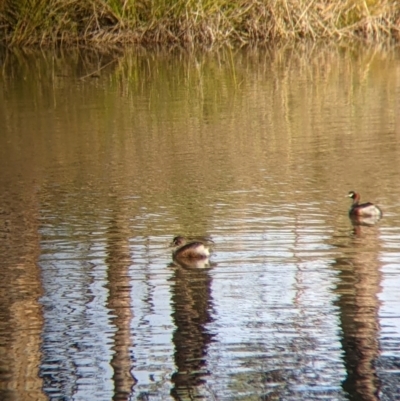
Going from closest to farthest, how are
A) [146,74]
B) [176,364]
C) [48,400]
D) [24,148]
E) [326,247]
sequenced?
[48,400] → [176,364] → [326,247] → [24,148] → [146,74]

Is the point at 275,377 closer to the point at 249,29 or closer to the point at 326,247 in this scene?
the point at 326,247

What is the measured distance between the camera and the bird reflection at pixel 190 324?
538 centimetres

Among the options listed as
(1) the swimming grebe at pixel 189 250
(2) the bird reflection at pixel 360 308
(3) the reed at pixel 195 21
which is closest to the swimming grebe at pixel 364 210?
(2) the bird reflection at pixel 360 308

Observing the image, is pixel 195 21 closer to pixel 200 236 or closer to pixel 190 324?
pixel 200 236

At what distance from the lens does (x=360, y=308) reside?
6227 millimetres

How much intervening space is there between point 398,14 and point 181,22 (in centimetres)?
460

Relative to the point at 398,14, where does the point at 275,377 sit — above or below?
below

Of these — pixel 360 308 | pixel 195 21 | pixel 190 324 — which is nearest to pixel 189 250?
pixel 190 324

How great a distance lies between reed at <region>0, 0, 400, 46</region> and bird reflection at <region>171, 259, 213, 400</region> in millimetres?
16171

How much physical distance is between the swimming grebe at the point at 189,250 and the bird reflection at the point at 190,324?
40mm

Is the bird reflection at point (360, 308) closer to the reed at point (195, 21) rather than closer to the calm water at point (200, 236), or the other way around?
the calm water at point (200, 236)

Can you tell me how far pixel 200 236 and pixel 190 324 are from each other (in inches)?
71.3

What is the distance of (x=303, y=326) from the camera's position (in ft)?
19.7

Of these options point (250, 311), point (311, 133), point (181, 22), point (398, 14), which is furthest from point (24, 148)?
point (398, 14)
